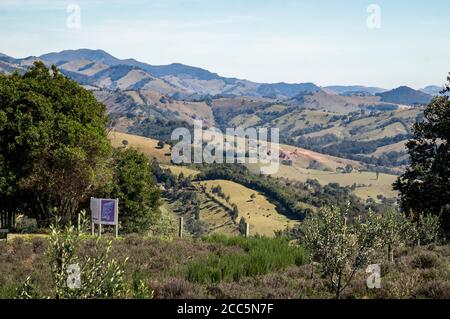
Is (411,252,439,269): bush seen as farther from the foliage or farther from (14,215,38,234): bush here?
(14,215,38,234): bush

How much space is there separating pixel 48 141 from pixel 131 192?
63.1ft

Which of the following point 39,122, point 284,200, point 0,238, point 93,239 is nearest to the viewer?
point 93,239

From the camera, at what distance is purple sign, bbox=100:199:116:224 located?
91.0 ft

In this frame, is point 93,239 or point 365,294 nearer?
point 365,294

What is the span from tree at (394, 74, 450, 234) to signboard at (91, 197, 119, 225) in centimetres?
2477

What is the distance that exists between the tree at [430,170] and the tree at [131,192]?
24681mm

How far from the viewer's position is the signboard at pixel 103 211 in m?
27.8

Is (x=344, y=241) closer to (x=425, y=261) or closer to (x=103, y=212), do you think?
(x=425, y=261)

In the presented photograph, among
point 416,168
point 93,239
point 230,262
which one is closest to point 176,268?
point 230,262

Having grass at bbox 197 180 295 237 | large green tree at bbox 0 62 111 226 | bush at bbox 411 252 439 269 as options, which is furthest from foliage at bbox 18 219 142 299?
grass at bbox 197 180 295 237

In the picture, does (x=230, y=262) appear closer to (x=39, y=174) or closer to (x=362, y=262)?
(x=362, y=262)

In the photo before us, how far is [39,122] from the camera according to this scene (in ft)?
106

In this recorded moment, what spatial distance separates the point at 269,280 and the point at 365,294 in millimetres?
3144
